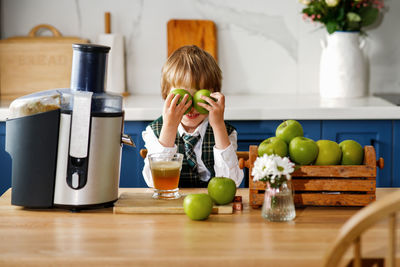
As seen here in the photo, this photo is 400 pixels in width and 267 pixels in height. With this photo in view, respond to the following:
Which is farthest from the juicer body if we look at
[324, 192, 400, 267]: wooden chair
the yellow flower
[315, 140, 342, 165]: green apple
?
the yellow flower

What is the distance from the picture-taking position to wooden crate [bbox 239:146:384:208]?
1.28m

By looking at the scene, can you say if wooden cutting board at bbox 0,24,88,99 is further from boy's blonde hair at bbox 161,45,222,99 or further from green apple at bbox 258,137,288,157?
green apple at bbox 258,137,288,157

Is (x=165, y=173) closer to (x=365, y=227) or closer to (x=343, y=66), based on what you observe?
(x=365, y=227)

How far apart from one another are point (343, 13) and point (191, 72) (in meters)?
1.18

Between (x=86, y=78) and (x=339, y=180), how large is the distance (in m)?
0.66

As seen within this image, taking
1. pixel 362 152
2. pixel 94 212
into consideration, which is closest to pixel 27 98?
pixel 94 212

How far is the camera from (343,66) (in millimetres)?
2703

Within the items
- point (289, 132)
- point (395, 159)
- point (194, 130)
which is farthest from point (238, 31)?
point (289, 132)

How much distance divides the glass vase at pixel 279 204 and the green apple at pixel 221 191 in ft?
0.41

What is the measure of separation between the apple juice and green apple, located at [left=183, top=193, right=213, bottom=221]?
138 mm

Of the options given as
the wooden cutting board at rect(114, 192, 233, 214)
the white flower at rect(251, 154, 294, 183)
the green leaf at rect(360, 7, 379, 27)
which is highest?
the green leaf at rect(360, 7, 379, 27)

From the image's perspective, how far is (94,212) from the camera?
1296mm

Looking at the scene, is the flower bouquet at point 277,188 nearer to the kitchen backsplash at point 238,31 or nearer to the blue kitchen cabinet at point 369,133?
the blue kitchen cabinet at point 369,133

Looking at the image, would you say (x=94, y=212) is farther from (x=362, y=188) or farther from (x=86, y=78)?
(x=362, y=188)
